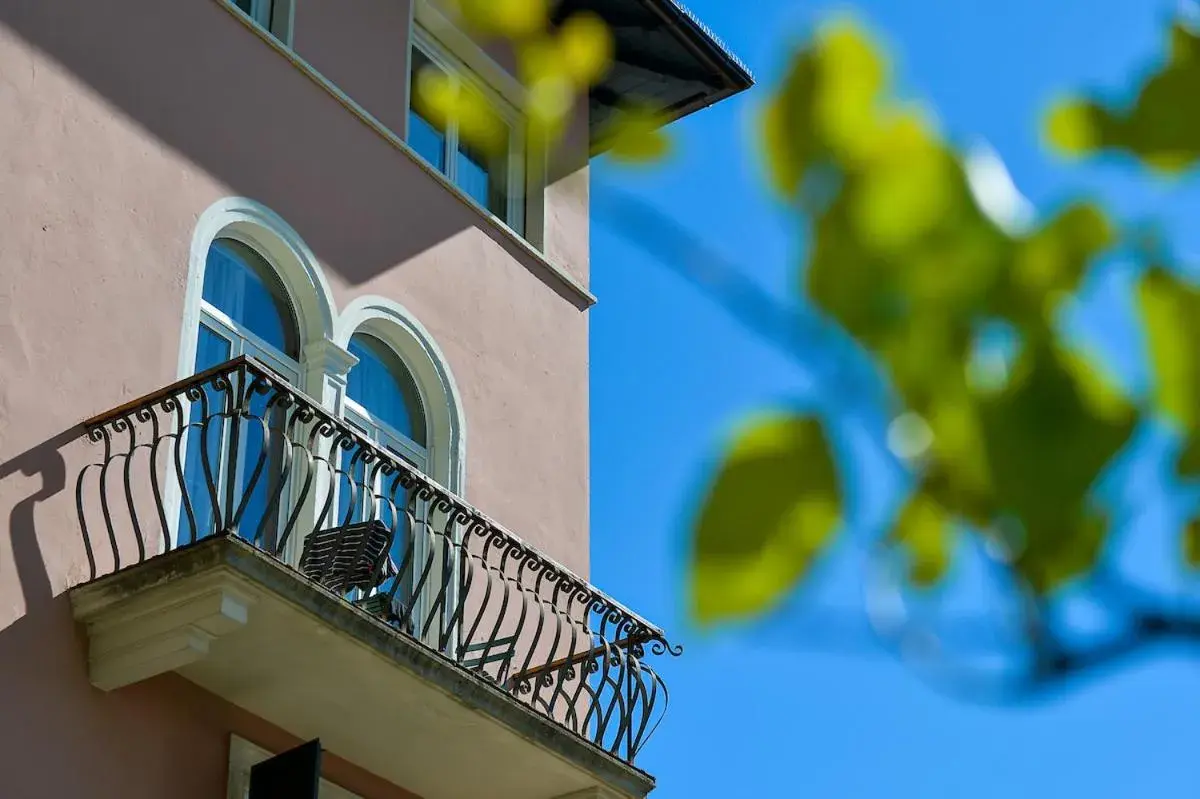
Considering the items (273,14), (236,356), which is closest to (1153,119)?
(236,356)

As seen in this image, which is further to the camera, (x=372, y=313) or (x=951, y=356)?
(x=372, y=313)

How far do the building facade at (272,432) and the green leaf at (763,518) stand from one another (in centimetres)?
658

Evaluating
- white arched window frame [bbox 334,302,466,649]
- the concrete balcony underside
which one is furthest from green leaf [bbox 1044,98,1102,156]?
white arched window frame [bbox 334,302,466,649]

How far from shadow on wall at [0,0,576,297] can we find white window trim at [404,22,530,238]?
1.86 ft

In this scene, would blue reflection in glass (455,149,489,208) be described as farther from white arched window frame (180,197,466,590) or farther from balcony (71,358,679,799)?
balcony (71,358,679,799)

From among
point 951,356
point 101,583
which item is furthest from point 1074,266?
point 101,583

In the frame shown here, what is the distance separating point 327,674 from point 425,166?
386 centimetres

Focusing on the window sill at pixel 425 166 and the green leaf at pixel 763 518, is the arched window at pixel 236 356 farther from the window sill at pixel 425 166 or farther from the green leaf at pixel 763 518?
the green leaf at pixel 763 518

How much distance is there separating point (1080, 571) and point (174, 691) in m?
7.48

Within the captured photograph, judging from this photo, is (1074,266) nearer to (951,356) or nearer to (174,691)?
(951,356)

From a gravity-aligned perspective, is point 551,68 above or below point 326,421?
below

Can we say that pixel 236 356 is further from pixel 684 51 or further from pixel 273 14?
pixel 684 51

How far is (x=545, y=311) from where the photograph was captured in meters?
12.2

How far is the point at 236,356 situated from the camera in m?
9.43
